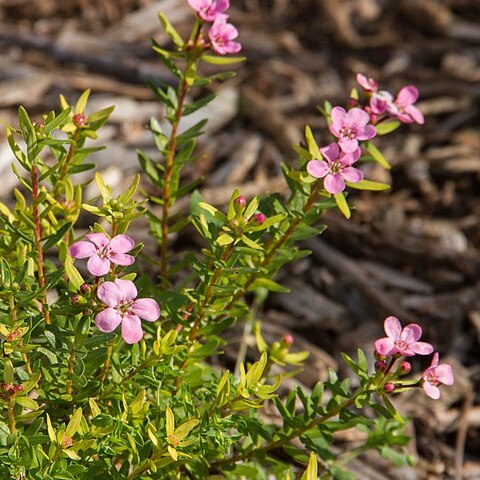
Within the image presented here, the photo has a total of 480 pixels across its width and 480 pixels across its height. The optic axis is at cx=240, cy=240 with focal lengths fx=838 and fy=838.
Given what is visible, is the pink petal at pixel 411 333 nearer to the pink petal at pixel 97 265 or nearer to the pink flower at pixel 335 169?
the pink flower at pixel 335 169

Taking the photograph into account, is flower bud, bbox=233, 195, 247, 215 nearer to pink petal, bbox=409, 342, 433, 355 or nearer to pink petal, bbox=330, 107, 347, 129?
pink petal, bbox=330, 107, 347, 129

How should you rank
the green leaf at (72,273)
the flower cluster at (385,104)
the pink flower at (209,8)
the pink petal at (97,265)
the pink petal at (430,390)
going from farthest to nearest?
1. the flower cluster at (385,104)
2. the pink flower at (209,8)
3. the pink petal at (430,390)
4. the green leaf at (72,273)
5. the pink petal at (97,265)

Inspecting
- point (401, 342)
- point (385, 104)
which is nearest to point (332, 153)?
point (385, 104)

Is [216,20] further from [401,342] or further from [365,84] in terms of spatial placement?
[401,342]

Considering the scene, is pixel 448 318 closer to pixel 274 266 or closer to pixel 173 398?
pixel 274 266

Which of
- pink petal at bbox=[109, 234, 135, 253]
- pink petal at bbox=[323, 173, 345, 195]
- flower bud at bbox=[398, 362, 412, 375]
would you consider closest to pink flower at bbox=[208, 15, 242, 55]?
pink petal at bbox=[323, 173, 345, 195]

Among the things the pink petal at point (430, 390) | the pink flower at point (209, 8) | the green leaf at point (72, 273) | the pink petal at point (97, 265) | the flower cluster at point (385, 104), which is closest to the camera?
the pink petal at point (97, 265)

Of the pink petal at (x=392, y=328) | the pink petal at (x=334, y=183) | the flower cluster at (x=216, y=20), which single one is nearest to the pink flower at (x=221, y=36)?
the flower cluster at (x=216, y=20)
